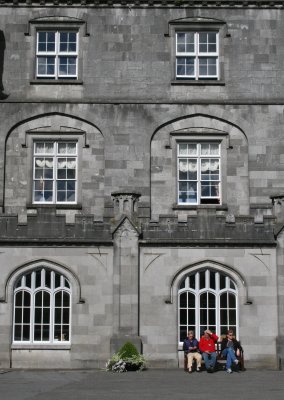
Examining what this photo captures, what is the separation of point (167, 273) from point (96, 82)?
30.7 ft

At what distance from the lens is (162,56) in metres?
29.2

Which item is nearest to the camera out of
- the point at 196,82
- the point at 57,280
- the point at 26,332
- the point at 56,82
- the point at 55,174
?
the point at 26,332

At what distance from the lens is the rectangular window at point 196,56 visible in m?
29.2

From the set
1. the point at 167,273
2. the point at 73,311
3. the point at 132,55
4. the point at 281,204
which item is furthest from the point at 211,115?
the point at 73,311

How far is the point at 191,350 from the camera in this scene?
22156 mm

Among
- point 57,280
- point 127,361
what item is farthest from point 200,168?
point 127,361

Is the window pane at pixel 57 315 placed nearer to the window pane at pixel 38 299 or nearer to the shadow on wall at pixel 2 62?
the window pane at pixel 38 299

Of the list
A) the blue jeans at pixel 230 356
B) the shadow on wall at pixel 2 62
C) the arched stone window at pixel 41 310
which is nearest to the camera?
the blue jeans at pixel 230 356

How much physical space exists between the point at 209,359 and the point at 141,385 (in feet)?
13.0

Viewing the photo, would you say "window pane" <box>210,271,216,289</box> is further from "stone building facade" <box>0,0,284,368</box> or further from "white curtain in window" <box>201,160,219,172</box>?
"white curtain in window" <box>201,160,219,172</box>

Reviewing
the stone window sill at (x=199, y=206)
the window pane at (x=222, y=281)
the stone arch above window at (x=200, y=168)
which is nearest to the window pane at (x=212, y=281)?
the window pane at (x=222, y=281)

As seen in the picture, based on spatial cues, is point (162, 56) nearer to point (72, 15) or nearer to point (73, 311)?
point (72, 15)

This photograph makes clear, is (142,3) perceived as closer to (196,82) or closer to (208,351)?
(196,82)

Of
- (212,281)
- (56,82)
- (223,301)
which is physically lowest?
(223,301)
